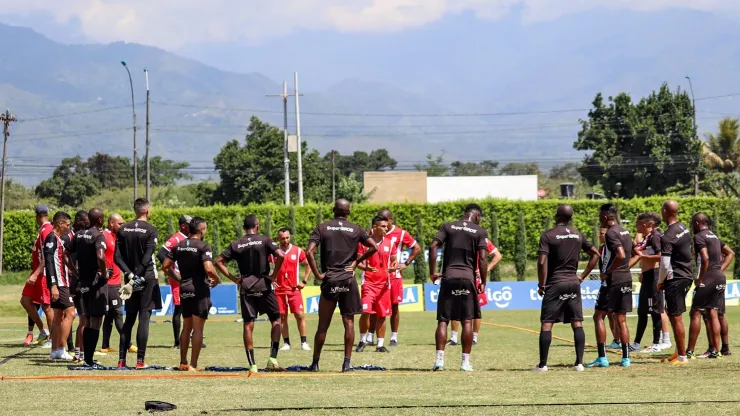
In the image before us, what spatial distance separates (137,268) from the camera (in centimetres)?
1427

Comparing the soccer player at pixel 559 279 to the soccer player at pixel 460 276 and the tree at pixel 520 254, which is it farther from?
the tree at pixel 520 254

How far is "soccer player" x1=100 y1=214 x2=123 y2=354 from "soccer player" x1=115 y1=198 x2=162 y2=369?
326 mm

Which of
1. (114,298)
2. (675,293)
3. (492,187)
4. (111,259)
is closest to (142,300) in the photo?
(114,298)

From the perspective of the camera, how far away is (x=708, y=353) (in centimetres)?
1575

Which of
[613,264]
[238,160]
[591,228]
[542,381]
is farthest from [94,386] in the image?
[238,160]

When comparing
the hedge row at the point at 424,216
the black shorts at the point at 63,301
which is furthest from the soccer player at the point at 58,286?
the hedge row at the point at 424,216

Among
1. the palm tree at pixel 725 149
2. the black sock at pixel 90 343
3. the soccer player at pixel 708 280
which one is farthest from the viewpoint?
the palm tree at pixel 725 149

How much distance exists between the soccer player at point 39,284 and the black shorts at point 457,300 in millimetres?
6041

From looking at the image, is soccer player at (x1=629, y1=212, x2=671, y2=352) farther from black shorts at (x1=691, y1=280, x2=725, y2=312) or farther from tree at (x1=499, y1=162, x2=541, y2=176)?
tree at (x1=499, y1=162, x2=541, y2=176)


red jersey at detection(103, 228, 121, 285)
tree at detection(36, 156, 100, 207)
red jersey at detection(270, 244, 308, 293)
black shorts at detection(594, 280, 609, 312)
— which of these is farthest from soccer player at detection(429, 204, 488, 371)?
tree at detection(36, 156, 100, 207)

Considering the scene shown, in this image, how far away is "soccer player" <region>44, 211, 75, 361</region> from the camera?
15.2 m

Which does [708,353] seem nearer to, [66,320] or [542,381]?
[542,381]

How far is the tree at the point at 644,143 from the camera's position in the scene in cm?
8438

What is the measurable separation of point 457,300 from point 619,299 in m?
2.69
